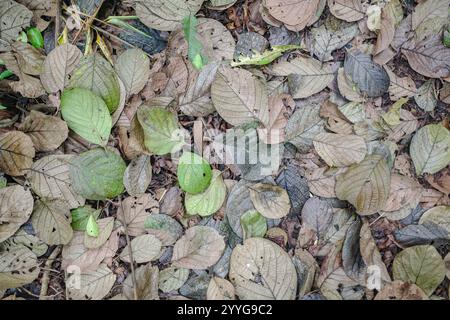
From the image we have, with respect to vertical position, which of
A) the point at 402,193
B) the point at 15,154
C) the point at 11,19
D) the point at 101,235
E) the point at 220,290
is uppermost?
the point at 11,19

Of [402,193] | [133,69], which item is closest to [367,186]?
[402,193]

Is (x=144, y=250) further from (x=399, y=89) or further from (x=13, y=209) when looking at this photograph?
(x=399, y=89)

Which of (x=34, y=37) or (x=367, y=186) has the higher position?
(x=34, y=37)

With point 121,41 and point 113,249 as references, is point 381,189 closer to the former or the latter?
point 113,249

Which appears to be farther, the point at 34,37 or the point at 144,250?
the point at 34,37

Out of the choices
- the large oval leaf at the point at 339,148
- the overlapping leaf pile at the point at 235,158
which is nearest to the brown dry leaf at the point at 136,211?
the overlapping leaf pile at the point at 235,158

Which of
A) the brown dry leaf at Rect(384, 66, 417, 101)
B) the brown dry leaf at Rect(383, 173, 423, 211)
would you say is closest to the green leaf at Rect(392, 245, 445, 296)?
the brown dry leaf at Rect(383, 173, 423, 211)
